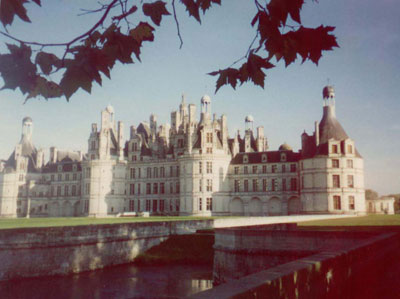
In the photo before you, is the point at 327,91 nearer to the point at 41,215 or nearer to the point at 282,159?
the point at 282,159

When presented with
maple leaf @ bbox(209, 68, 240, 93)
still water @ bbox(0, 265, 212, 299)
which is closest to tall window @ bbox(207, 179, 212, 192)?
still water @ bbox(0, 265, 212, 299)

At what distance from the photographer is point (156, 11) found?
385cm

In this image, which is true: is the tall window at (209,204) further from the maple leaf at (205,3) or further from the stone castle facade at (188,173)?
the maple leaf at (205,3)

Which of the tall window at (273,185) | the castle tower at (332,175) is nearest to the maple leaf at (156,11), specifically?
the castle tower at (332,175)

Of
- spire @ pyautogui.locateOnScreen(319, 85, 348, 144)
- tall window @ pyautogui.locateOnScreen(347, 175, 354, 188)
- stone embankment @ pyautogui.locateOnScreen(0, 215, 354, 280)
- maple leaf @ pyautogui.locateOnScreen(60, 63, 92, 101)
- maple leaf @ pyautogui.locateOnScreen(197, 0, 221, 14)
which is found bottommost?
stone embankment @ pyautogui.locateOnScreen(0, 215, 354, 280)

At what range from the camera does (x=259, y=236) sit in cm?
1816

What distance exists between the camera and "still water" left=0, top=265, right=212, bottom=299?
18641 mm

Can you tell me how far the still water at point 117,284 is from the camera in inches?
734

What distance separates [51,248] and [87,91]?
21.9 metres

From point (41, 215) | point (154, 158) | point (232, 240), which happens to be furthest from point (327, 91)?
point (41, 215)

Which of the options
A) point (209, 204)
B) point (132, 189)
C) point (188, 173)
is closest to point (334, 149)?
point (209, 204)

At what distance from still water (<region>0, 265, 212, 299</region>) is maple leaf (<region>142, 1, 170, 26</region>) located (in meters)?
16.5

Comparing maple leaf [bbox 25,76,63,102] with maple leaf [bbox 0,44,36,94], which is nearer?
maple leaf [bbox 0,44,36,94]

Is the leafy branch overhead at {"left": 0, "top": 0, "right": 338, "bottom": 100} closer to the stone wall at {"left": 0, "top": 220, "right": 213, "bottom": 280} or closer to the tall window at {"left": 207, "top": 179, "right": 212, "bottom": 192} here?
the stone wall at {"left": 0, "top": 220, "right": 213, "bottom": 280}
